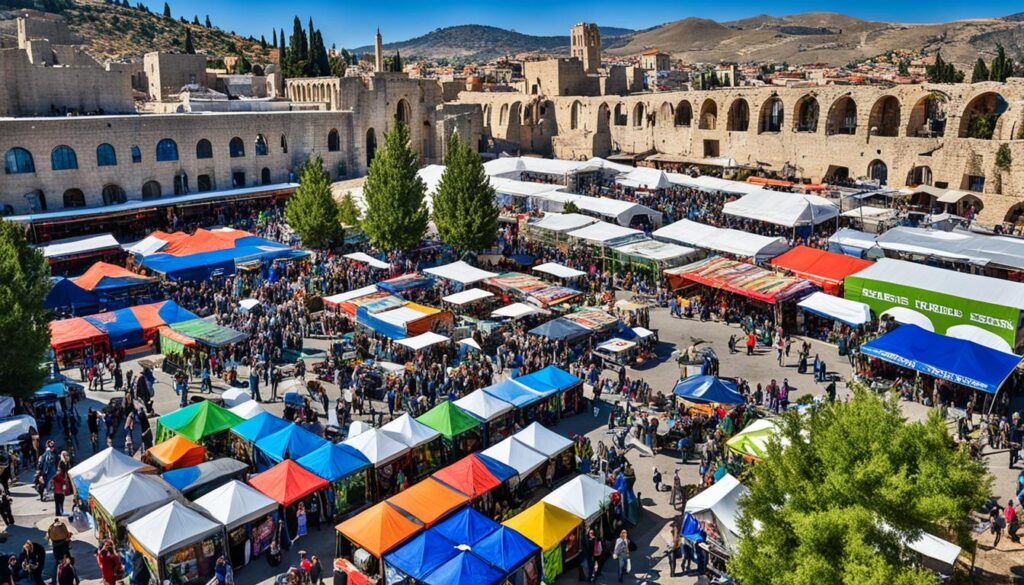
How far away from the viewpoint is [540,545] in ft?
37.2

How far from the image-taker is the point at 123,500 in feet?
38.7

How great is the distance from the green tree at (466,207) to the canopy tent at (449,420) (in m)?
13.1

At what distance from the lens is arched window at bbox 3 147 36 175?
30.7 m

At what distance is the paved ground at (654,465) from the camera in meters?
12.1

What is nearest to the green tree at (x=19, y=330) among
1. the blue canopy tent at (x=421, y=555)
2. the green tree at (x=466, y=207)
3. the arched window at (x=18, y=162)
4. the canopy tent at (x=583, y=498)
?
the blue canopy tent at (x=421, y=555)

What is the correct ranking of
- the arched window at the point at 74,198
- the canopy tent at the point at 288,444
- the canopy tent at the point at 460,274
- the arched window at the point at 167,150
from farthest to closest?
1. the arched window at the point at 167,150
2. the arched window at the point at 74,198
3. the canopy tent at the point at 460,274
4. the canopy tent at the point at 288,444

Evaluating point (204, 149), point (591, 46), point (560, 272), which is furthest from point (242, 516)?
point (591, 46)

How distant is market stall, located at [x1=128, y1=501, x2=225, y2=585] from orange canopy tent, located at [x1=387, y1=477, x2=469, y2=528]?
267 centimetres

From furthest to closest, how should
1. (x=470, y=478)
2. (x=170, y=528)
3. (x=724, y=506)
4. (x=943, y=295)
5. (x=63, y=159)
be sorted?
(x=63, y=159)
(x=943, y=295)
(x=470, y=478)
(x=724, y=506)
(x=170, y=528)

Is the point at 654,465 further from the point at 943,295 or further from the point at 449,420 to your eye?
the point at 943,295

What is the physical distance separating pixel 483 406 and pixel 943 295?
1174 cm

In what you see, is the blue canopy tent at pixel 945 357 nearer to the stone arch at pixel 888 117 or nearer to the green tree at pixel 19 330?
the green tree at pixel 19 330

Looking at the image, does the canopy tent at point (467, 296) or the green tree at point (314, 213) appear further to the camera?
the green tree at point (314, 213)

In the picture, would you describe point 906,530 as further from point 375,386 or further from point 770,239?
point 770,239
